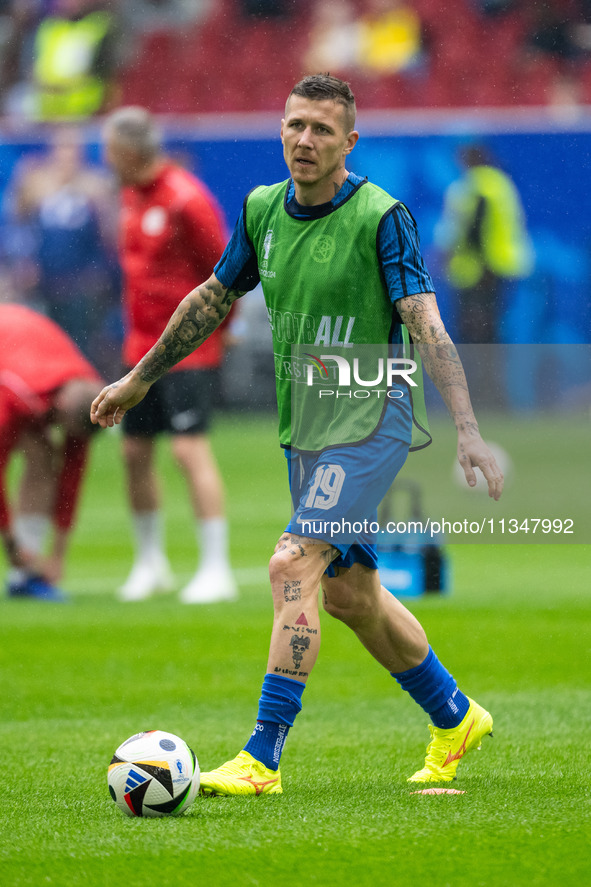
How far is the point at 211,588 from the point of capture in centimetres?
820

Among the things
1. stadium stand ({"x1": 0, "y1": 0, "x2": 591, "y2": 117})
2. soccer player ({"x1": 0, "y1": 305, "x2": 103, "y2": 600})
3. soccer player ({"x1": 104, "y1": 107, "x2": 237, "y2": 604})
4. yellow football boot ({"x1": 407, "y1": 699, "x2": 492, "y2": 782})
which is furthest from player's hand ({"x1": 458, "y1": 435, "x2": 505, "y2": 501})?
stadium stand ({"x1": 0, "y1": 0, "x2": 591, "y2": 117})

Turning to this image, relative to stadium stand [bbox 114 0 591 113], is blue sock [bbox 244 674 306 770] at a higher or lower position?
lower

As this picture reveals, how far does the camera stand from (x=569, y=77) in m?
18.5

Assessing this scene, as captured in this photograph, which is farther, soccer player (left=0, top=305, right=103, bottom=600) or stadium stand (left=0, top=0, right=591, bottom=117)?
stadium stand (left=0, top=0, right=591, bottom=117)

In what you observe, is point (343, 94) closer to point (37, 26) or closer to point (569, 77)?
point (569, 77)

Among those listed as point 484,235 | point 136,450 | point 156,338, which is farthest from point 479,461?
point 484,235

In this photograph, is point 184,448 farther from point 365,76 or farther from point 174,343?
point 365,76

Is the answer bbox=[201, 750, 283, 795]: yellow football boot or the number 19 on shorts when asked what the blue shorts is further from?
bbox=[201, 750, 283, 795]: yellow football boot

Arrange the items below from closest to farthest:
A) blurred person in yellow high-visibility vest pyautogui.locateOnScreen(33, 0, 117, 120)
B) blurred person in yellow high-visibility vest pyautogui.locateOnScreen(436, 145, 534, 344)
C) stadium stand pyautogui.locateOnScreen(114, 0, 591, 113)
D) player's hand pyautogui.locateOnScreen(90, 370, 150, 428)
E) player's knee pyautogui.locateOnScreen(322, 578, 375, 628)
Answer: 1. player's knee pyautogui.locateOnScreen(322, 578, 375, 628)
2. player's hand pyautogui.locateOnScreen(90, 370, 150, 428)
3. blurred person in yellow high-visibility vest pyautogui.locateOnScreen(436, 145, 534, 344)
4. stadium stand pyautogui.locateOnScreen(114, 0, 591, 113)
5. blurred person in yellow high-visibility vest pyautogui.locateOnScreen(33, 0, 117, 120)

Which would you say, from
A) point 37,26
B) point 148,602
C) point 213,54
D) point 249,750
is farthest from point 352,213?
point 37,26

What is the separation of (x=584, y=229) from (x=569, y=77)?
7207 mm

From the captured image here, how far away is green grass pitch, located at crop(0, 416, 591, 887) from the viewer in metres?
3.21

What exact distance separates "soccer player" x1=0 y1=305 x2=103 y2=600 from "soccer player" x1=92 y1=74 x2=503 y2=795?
4076mm

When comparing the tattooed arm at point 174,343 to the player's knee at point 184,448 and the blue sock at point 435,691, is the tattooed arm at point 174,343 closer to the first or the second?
the blue sock at point 435,691
